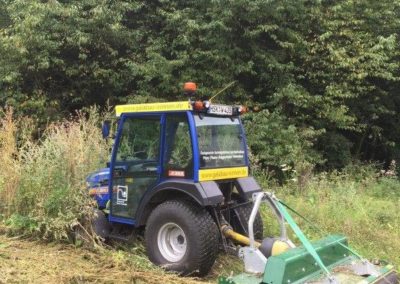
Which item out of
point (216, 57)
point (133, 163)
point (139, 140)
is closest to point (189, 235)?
point (133, 163)

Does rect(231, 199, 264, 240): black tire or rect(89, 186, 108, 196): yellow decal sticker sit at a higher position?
rect(89, 186, 108, 196): yellow decal sticker

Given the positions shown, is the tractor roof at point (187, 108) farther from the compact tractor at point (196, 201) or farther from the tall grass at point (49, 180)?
the tall grass at point (49, 180)

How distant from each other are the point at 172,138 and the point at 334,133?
10185 mm

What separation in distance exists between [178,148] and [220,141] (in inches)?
21.5

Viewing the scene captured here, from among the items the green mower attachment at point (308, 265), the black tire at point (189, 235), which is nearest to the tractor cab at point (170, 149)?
the black tire at point (189, 235)

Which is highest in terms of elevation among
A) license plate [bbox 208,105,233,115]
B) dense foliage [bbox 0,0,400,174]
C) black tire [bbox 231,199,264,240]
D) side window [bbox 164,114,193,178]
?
dense foliage [bbox 0,0,400,174]

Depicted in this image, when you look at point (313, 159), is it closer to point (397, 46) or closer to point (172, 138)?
point (397, 46)

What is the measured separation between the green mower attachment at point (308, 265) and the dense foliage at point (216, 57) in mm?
6902

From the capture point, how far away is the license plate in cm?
602

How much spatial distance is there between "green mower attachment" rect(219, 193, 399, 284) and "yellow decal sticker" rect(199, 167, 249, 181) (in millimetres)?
724

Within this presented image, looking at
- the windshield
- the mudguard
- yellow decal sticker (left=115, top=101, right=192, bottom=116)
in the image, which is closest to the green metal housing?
the mudguard

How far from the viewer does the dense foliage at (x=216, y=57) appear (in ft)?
42.4

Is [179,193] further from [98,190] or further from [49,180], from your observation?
[49,180]

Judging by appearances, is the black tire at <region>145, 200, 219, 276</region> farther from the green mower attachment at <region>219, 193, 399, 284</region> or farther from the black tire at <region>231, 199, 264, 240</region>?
the black tire at <region>231, 199, 264, 240</region>
